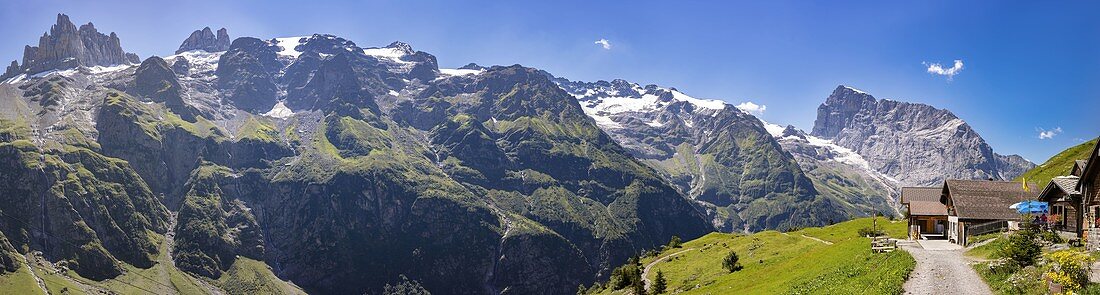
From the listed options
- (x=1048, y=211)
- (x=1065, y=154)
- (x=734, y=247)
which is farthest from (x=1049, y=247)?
(x=1065, y=154)

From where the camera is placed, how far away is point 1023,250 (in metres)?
40.1

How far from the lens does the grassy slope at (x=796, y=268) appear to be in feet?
161

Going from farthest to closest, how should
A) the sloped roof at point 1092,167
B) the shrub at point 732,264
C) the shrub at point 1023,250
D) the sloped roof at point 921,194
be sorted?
the sloped roof at point 921,194 < the shrub at point 732,264 < the sloped roof at point 1092,167 < the shrub at point 1023,250

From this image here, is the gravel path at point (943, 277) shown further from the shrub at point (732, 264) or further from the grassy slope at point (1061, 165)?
the grassy slope at point (1061, 165)

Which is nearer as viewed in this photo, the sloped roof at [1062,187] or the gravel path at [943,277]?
the gravel path at [943,277]

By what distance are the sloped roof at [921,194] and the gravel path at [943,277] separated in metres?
41.2

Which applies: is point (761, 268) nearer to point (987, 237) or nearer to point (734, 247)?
point (987, 237)

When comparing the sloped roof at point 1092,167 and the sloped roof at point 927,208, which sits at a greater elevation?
the sloped roof at point 1092,167

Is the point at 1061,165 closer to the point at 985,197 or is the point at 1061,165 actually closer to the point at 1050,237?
the point at 985,197

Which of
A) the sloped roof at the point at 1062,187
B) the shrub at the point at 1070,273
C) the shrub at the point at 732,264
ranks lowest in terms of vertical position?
the shrub at the point at 732,264

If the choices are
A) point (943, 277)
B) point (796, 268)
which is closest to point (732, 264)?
point (796, 268)

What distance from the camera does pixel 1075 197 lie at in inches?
2441

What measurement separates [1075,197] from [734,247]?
61485 millimetres

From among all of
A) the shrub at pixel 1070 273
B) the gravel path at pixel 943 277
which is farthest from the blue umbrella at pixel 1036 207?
the shrub at pixel 1070 273
